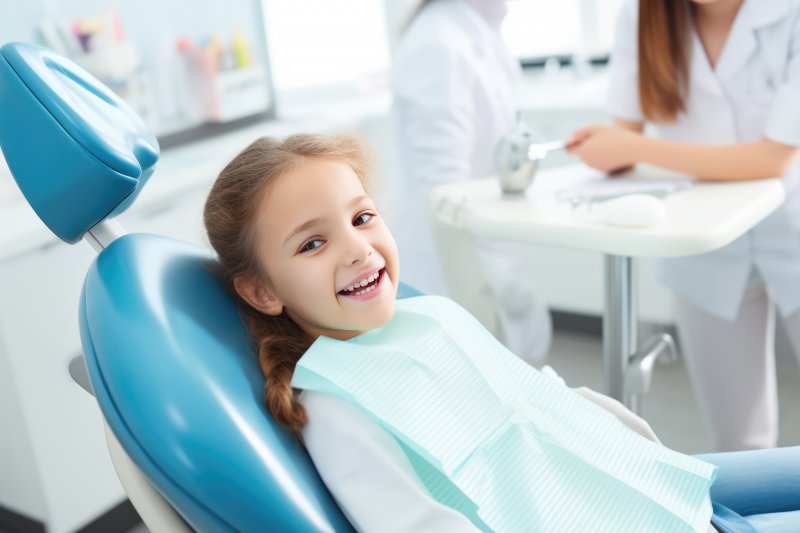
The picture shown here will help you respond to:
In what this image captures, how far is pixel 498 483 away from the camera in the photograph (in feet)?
2.81

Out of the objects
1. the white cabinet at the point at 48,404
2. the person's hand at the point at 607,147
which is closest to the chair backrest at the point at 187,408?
the person's hand at the point at 607,147

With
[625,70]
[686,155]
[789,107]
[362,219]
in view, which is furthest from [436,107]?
[362,219]

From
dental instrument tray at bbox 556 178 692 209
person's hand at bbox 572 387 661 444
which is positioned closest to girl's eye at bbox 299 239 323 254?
person's hand at bbox 572 387 661 444

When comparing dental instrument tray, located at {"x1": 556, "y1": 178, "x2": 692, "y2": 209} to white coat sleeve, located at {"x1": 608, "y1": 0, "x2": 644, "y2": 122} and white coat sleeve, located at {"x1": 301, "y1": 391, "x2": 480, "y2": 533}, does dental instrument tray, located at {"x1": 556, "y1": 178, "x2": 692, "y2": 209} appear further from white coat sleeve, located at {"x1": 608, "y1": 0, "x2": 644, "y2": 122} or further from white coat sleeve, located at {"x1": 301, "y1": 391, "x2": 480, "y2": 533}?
white coat sleeve, located at {"x1": 301, "y1": 391, "x2": 480, "y2": 533}

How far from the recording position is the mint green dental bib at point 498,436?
83cm

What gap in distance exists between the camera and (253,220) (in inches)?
36.3

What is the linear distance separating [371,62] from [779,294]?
206cm

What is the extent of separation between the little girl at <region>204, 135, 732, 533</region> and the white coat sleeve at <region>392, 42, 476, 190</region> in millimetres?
675

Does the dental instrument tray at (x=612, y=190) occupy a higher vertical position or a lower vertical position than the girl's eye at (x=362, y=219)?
lower

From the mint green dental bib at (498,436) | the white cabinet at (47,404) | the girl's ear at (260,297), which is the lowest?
the white cabinet at (47,404)

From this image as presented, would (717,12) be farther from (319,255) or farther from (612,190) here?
(319,255)

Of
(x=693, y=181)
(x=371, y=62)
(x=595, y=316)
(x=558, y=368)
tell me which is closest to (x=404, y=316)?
(x=693, y=181)

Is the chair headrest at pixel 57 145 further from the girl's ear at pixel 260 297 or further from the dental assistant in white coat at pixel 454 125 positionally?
the dental assistant in white coat at pixel 454 125

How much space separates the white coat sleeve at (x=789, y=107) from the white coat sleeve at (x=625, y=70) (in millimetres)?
273
